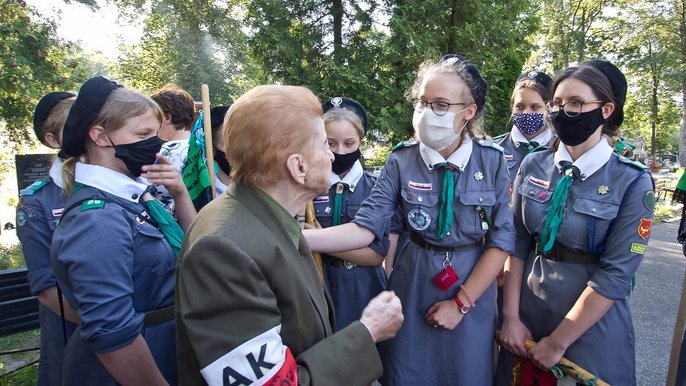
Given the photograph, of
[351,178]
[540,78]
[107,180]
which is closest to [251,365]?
[107,180]

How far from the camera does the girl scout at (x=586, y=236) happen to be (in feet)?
6.74

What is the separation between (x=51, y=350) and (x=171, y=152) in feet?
4.87

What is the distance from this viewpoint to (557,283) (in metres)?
2.23

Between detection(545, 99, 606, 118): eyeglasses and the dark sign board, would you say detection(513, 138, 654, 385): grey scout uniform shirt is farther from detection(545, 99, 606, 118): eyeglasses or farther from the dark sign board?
the dark sign board

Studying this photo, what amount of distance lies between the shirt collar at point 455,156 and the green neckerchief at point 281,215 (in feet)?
3.77

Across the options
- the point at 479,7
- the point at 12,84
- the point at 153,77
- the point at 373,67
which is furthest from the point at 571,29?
the point at 12,84

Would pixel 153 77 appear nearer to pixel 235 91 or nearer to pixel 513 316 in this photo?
pixel 235 91

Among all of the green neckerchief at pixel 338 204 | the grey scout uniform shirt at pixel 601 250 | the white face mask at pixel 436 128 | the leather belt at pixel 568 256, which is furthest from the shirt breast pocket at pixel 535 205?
the green neckerchief at pixel 338 204

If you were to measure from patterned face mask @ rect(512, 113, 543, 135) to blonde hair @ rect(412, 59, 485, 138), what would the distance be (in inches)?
53.9

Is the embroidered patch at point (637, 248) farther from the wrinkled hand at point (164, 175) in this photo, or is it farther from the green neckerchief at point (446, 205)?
the wrinkled hand at point (164, 175)

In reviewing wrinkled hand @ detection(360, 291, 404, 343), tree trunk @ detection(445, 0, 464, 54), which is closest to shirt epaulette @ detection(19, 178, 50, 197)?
wrinkled hand @ detection(360, 291, 404, 343)

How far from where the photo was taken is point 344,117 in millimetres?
2855

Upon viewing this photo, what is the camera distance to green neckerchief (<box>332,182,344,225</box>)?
2.88 m

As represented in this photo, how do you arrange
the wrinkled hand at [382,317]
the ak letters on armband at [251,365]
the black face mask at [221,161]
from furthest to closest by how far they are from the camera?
the black face mask at [221,161] < the wrinkled hand at [382,317] < the ak letters on armband at [251,365]
